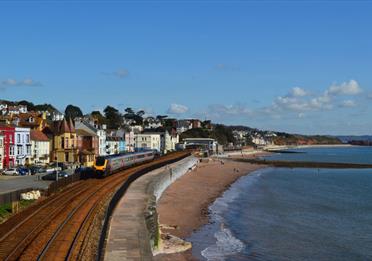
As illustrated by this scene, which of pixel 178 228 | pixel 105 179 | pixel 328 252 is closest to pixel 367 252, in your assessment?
pixel 328 252

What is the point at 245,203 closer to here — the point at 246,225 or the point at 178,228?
the point at 246,225

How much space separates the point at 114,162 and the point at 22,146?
20587 mm

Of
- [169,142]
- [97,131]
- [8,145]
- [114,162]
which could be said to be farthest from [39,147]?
[169,142]

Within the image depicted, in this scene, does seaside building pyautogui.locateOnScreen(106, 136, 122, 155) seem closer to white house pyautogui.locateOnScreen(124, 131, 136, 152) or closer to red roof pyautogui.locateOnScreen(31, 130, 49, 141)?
white house pyautogui.locateOnScreen(124, 131, 136, 152)

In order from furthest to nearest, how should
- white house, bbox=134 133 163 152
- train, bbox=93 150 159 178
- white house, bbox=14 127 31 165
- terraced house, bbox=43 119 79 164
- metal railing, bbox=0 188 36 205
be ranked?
white house, bbox=134 133 163 152 < terraced house, bbox=43 119 79 164 < white house, bbox=14 127 31 165 < train, bbox=93 150 159 178 < metal railing, bbox=0 188 36 205

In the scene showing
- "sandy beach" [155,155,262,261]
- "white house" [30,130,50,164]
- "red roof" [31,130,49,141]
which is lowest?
"sandy beach" [155,155,262,261]

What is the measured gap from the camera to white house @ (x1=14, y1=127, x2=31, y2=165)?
7531 cm

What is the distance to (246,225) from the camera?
4228 centimetres

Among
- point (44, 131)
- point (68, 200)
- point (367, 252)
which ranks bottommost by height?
point (367, 252)

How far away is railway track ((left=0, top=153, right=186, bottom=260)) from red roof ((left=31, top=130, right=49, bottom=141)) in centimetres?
4353

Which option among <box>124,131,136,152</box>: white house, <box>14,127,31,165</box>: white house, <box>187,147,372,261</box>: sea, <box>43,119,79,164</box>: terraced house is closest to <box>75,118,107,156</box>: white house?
<box>43,119,79,164</box>: terraced house

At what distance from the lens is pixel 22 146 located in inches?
3046

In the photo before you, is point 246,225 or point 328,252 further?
point 246,225

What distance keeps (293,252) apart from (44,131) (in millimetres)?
67114
